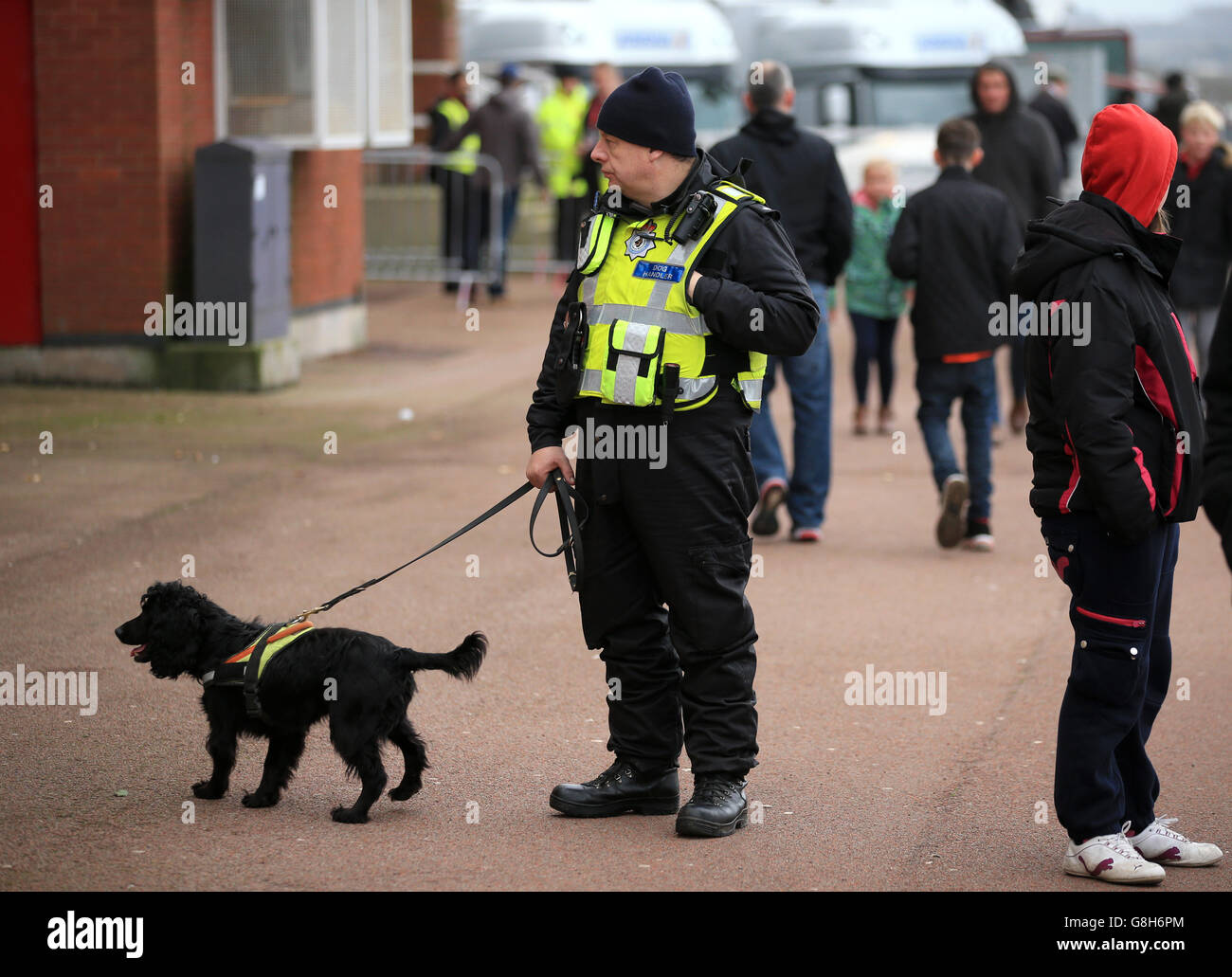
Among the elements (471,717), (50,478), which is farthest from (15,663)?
(50,478)

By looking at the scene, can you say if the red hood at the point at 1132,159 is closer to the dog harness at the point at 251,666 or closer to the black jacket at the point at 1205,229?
the dog harness at the point at 251,666

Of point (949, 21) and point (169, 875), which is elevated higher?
point (949, 21)

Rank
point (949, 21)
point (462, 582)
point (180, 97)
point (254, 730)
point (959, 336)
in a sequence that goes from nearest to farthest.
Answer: point (254, 730), point (462, 582), point (959, 336), point (180, 97), point (949, 21)

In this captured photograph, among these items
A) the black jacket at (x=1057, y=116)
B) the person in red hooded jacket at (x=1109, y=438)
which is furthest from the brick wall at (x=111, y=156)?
the person in red hooded jacket at (x=1109, y=438)

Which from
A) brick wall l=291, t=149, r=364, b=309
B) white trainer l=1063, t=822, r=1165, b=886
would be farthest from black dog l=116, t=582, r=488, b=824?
brick wall l=291, t=149, r=364, b=309

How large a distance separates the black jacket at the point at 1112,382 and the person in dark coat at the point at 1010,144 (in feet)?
22.1

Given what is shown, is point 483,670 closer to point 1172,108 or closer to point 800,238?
point 800,238

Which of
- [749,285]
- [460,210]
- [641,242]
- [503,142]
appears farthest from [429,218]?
[749,285]

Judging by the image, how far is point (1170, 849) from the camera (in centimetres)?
462

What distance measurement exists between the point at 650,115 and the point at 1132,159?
49.6 inches

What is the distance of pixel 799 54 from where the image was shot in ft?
78.6

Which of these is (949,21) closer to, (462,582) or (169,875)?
(462,582)

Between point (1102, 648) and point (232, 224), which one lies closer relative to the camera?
point (1102, 648)

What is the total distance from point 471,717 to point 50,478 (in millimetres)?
4590
